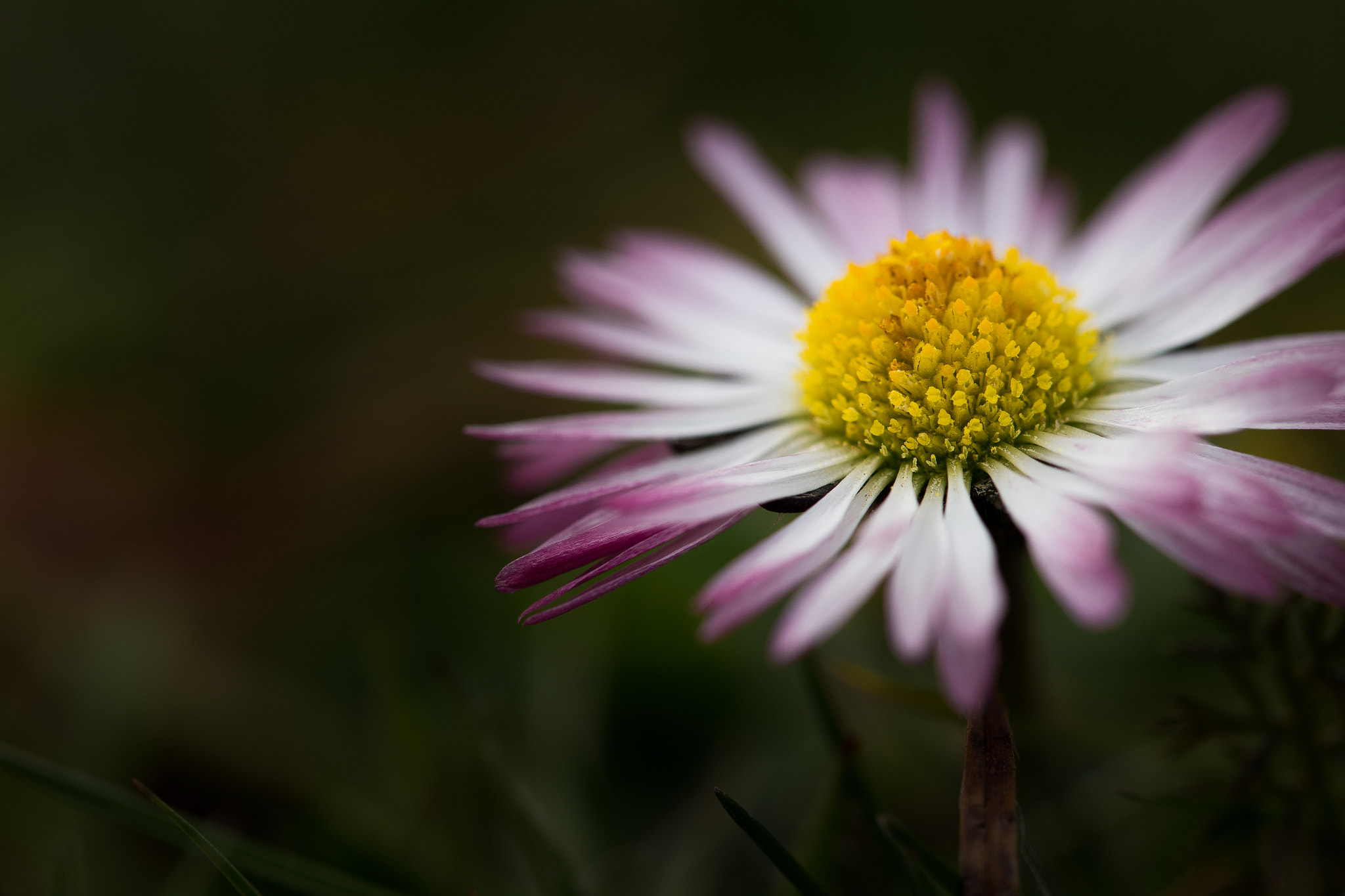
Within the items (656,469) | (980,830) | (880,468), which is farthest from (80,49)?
(980,830)

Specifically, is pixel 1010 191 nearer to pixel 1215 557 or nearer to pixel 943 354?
pixel 943 354

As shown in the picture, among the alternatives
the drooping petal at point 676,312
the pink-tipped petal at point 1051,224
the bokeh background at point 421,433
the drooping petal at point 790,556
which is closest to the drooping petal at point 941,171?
the pink-tipped petal at point 1051,224

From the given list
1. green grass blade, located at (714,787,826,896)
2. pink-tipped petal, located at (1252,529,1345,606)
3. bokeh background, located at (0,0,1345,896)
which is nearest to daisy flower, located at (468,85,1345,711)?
pink-tipped petal, located at (1252,529,1345,606)

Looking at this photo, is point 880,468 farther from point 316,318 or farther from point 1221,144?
point 316,318

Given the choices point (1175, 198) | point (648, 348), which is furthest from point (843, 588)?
point (1175, 198)

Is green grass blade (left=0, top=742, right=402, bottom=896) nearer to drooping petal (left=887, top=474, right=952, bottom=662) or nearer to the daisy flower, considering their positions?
the daisy flower
